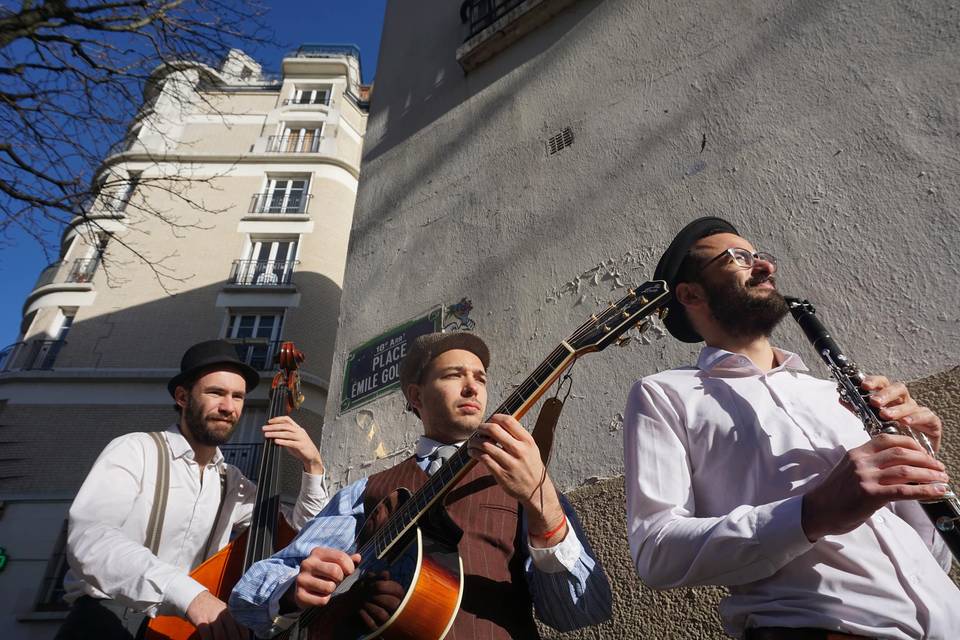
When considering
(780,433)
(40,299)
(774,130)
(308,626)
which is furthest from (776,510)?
(40,299)

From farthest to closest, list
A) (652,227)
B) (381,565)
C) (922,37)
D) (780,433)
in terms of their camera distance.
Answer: (652,227), (922,37), (381,565), (780,433)

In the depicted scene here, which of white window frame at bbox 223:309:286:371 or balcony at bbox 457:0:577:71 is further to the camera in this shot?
white window frame at bbox 223:309:286:371

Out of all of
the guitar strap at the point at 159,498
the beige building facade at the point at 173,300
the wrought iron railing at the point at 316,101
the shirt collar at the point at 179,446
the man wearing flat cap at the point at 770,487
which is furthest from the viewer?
the wrought iron railing at the point at 316,101

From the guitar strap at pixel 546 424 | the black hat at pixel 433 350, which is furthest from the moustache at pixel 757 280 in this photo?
the black hat at pixel 433 350

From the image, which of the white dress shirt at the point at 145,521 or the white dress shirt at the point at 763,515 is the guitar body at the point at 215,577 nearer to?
the white dress shirt at the point at 145,521

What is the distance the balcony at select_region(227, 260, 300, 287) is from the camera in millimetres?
16516

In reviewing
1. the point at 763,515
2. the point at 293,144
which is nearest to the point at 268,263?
the point at 293,144

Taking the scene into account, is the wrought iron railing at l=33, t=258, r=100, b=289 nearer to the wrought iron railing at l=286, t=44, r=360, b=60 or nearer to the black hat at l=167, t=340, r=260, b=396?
the wrought iron railing at l=286, t=44, r=360, b=60

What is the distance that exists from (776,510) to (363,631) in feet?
3.58

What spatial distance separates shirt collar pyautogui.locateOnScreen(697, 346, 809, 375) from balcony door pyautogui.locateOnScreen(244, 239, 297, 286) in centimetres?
1580

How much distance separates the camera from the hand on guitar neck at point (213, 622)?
193 centimetres

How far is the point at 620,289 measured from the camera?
10.8 ft

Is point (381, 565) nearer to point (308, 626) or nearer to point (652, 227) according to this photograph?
point (308, 626)

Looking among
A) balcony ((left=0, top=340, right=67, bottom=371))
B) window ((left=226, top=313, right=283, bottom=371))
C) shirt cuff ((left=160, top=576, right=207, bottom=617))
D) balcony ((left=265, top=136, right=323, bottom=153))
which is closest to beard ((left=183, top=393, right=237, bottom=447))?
shirt cuff ((left=160, top=576, right=207, bottom=617))
